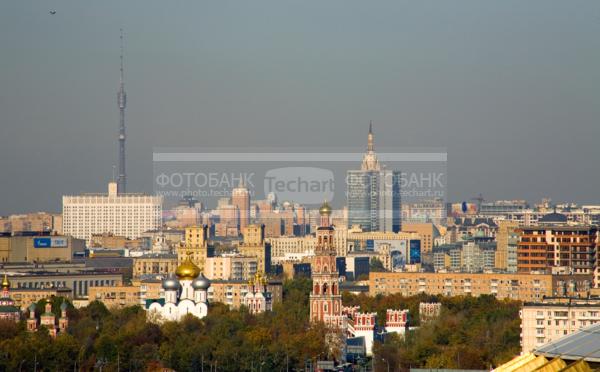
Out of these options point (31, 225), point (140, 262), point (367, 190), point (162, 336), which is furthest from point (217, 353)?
point (31, 225)

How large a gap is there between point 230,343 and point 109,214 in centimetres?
7447

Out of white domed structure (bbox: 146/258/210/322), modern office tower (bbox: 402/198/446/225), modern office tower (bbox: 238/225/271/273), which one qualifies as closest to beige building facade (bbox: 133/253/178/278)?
modern office tower (bbox: 238/225/271/273)

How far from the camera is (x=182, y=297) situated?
44.4 m

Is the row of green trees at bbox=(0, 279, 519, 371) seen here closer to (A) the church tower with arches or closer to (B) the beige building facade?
(A) the church tower with arches

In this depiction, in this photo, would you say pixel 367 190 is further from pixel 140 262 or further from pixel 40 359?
pixel 40 359

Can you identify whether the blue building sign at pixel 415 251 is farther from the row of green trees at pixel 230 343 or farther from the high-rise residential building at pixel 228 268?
the row of green trees at pixel 230 343

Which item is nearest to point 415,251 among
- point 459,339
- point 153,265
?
point 153,265

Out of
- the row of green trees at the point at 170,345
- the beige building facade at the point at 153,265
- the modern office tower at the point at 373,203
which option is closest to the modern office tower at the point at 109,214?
the modern office tower at the point at 373,203

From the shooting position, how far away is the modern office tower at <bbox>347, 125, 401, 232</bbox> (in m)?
92.3

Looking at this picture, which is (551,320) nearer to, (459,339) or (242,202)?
(459,339)

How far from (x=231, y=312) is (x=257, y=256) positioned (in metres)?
26.7

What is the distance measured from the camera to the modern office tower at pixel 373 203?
3634 inches

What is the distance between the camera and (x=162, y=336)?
38.3 metres

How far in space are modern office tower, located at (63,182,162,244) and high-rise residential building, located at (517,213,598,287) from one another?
157 feet
